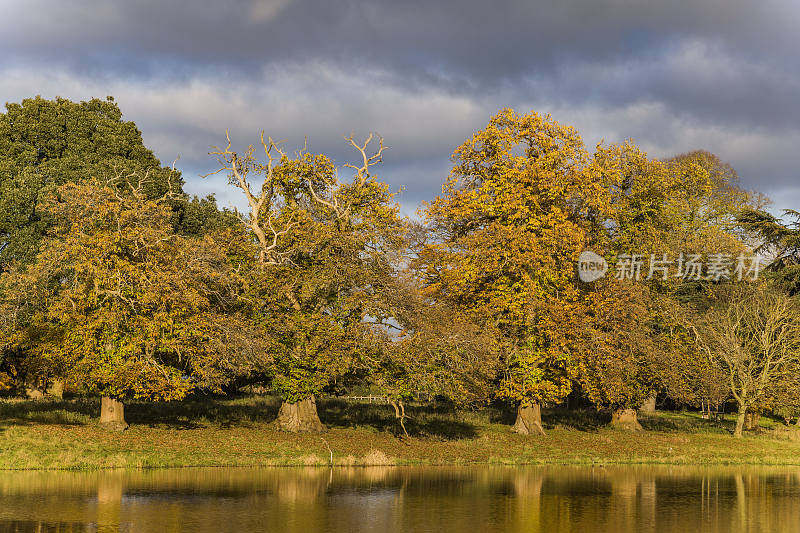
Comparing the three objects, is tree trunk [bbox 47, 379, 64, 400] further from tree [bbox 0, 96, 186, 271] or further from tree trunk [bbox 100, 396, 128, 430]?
tree trunk [bbox 100, 396, 128, 430]

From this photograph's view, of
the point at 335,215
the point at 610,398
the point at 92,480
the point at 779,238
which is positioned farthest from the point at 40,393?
the point at 779,238

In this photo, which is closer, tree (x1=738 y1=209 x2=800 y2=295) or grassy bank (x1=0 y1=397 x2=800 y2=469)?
grassy bank (x1=0 y1=397 x2=800 y2=469)

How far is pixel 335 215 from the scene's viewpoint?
48594mm

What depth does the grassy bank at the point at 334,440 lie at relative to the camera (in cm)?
3847

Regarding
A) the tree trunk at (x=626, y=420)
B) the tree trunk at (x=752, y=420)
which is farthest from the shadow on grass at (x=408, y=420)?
the tree trunk at (x=752, y=420)

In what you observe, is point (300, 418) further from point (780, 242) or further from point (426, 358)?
point (780, 242)

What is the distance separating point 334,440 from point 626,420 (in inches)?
929

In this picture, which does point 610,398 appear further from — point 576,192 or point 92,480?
point 92,480

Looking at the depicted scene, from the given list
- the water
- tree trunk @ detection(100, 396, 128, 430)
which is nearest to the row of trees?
tree trunk @ detection(100, 396, 128, 430)

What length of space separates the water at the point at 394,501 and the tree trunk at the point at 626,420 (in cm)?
1768

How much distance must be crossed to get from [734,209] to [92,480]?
6073 cm

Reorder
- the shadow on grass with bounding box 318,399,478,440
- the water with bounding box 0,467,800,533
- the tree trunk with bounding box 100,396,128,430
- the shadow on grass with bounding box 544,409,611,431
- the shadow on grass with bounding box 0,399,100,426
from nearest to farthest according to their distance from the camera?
the water with bounding box 0,467,800,533
the tree trunk with bounding box 100,396,128,430
the shadow on grass with bounding box 0,399,100,426
the shadow on grass with bounding box 318,399,478,440
the shadow on grass with bounding box 544,409,611,431

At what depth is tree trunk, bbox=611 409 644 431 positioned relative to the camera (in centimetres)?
5784

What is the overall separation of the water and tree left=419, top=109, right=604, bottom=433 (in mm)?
11342
